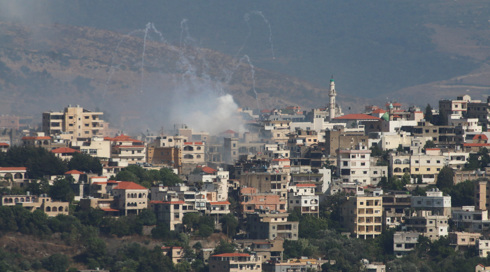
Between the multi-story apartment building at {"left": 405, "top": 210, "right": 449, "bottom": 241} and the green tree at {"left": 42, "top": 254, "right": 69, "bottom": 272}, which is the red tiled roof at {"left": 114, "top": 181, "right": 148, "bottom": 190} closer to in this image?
the green tree at {"left": 42, "top": 254, "right": 69, "bottom": 272}

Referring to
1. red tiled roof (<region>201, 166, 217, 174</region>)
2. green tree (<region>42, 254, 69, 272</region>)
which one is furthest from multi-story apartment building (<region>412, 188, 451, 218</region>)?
green tree (<region>42, 254, 69, 272</region>)

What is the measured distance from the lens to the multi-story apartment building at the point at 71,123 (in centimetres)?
12500

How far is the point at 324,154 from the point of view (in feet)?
376

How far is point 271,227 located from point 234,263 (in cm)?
639

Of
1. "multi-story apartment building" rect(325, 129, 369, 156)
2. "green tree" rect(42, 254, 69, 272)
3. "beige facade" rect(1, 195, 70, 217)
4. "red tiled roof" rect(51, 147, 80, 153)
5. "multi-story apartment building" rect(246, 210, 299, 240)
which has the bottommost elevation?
"green tree" rect(42, 254, 69, 272)

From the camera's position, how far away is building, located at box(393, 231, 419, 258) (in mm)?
94688

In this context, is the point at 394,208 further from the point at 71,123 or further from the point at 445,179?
the point at 71,123

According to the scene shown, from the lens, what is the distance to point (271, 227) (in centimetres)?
9444

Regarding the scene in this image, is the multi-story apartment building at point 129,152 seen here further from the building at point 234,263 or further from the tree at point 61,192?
the building at point 234,263

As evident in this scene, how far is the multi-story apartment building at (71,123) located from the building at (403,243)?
1438 inches

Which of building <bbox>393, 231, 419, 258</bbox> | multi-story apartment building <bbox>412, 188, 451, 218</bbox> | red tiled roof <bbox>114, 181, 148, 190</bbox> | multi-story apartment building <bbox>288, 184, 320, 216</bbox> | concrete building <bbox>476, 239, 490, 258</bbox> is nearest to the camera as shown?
concrete building <bbox>476, 239, 490, 258</bbox>

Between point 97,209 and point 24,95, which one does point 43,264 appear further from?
point 24,95

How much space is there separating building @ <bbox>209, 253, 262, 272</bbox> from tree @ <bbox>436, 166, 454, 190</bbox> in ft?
62.9

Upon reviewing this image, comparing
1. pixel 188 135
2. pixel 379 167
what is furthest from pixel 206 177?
pixel 188 135
